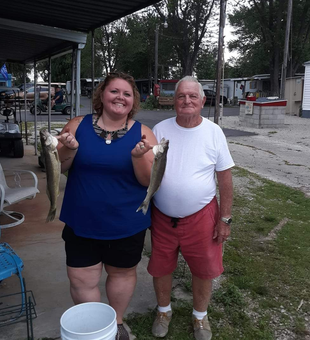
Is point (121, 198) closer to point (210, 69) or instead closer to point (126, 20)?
point (126, 20)

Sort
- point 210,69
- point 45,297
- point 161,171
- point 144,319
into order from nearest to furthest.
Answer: point 161,171
point 144,319
point 45,297
point 210,69

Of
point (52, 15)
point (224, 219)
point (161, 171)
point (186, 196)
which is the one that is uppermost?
point (52, 15)

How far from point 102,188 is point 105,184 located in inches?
1.1

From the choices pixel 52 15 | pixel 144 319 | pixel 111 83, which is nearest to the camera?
pixel 111 83

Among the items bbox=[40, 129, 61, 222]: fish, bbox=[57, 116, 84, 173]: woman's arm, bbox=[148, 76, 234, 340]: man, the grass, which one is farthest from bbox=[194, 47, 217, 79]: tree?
bbox=[40, 129, 61, 222]: fish

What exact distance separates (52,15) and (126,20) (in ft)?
105

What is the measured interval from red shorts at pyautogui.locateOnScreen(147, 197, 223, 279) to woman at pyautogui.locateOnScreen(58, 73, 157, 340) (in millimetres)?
222

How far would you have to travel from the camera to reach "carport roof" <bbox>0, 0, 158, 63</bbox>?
403 centimetres

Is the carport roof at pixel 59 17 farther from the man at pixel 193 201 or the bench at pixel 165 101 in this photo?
the bench at pixel 165 101

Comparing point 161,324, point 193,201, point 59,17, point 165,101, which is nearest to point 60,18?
point 59,17

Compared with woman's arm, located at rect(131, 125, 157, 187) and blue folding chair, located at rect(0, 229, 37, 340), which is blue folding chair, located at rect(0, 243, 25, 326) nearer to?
blue folding chair, located at rect(0, 229, 37, 340)

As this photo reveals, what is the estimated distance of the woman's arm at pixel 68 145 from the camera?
6.42 feet

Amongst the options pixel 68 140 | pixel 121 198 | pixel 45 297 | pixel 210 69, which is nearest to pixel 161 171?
pixel 121 198

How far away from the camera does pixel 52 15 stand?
4.59 meters
